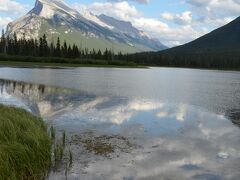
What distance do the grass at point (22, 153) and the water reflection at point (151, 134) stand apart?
93cm

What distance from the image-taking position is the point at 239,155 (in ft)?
63.3

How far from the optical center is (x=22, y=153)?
1447cm

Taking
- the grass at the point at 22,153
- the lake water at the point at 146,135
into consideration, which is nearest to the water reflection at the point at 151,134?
the lake water at the point at 146,135

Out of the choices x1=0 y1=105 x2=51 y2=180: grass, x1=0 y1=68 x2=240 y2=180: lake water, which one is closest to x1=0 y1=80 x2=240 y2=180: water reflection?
x1=0 y1=68 x2=240 y2=180: lake water

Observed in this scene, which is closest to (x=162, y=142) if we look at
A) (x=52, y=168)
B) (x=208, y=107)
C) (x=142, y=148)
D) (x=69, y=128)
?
(x=142, y=148)

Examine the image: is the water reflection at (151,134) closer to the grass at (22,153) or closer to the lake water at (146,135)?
the lake water at (146,135)

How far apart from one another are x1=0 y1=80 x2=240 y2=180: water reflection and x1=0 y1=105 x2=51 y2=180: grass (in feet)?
3.05

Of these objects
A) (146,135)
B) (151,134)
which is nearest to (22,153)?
(146,135)

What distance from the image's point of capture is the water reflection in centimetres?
1612

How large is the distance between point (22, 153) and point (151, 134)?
36.7ft

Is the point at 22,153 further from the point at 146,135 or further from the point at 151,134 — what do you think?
the point at 151,134

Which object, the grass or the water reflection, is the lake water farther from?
the grass

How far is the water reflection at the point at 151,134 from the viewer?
16.1 m

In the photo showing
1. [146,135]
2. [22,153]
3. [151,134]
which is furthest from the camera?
[151,134]
